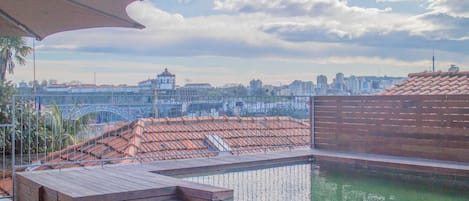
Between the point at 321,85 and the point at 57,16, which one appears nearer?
the point at 57,16

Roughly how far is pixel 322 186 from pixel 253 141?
2.45 m

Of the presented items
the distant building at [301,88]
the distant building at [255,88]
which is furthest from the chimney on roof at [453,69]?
the distant building at [255,88]

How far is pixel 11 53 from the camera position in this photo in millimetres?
12852

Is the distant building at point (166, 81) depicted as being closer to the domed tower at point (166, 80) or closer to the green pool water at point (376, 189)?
the domed tower at point (166, 80)

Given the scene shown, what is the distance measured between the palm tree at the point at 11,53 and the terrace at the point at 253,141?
345cm

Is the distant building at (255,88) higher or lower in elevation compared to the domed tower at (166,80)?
lower

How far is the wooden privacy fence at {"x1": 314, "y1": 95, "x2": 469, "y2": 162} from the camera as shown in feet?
25.1

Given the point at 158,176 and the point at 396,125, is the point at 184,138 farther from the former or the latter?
the point at 396,125

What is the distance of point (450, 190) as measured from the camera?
6.51m

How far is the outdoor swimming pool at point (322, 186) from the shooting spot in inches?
239

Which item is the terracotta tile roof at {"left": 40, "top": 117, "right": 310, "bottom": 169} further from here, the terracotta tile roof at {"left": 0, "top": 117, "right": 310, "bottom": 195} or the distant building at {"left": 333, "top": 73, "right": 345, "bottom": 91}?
the distant building at {"left": 333, "top": 73, "right": 345, "bottom": 91}

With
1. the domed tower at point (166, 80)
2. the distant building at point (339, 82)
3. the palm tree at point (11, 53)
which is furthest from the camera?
the palm tree at point (11, 53)

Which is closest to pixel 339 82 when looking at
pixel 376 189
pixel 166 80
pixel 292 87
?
pixel 292 87

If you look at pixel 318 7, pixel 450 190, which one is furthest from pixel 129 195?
pixel 318 7
